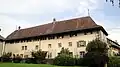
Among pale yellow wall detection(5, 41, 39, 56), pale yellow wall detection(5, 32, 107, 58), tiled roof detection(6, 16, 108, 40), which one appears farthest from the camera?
pale yellow wall detection(5, 41, 39, 56)

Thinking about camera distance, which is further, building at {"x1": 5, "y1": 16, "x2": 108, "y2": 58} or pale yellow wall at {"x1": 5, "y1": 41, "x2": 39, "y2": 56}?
pale yellow wall at {"x1": 5, "y1": 41, "x2": 39, "y2": 56}

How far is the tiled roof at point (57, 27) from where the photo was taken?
48.8 metres

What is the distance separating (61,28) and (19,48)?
13875mm

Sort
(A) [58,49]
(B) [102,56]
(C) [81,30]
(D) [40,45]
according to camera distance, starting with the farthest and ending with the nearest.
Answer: (D) [40,45], (A) [58,49], (C) [81,30], (B) [102,56]

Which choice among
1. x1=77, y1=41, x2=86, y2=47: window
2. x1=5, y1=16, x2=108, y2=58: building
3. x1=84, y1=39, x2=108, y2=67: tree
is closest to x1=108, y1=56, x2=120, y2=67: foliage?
x1=84, y1=39, x2=108, y2=67: tree

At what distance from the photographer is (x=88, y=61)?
35.9 m

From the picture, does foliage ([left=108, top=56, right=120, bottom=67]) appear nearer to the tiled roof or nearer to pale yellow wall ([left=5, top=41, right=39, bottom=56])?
the tiled roof

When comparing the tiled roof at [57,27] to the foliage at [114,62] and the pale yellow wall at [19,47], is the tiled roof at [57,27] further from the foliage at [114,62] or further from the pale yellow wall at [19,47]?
the foliage at [114,62]

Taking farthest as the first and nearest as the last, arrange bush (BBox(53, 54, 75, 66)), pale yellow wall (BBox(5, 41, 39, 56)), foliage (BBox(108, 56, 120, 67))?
pale yellow wall (BBox(5, 41, 39, 56))
bush (BBox(53, 54, 75, 66))
foliage (BBox(108, 56, 120, 67))

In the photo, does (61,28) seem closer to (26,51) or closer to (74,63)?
(26,51)

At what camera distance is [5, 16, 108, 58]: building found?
46.8 m

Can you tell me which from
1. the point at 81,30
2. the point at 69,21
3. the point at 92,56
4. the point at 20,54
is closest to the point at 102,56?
the point at 92,56

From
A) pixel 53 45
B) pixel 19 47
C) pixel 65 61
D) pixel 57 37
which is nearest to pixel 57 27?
pixel 57 37

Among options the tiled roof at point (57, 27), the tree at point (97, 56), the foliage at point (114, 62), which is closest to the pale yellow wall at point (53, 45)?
the tiled roof at point (57, 27)
